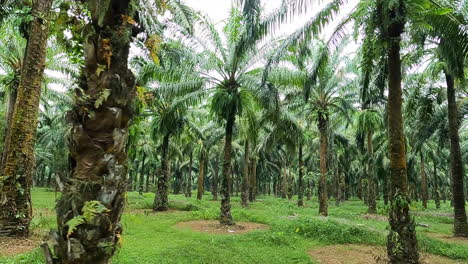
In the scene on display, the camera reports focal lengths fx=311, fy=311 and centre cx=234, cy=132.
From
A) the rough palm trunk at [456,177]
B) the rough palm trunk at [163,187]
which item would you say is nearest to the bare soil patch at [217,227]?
the rough palm trunk at [163,187]

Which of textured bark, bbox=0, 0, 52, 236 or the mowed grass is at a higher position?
textured bark, bbox=0, 0, 52, 236

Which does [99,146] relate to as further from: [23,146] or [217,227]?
[217,227]

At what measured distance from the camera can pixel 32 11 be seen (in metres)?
8.33

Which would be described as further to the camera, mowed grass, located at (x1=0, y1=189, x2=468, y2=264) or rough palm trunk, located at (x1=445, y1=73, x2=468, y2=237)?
rough palm trunk, located at (x1=445, y1=73, x2=468, y2=237)

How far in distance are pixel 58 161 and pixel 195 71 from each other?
10538 mm

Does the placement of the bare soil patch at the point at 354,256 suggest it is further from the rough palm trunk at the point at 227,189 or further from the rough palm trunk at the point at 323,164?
the rough palm trunk at the point at 323,164

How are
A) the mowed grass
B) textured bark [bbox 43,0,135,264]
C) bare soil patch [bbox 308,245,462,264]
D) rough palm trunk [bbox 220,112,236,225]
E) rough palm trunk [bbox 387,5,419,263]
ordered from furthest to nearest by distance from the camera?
1. rough palm trunk [bbox 220,112,236,225]
2. bare soil patch [bbox 308,245,462,264]
3. the mowed grass
4. rough palm trunk [bbox 387,5,419,263]
5. textured bark [bbox 43,0,135,264]

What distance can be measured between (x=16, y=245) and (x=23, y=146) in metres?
2.47

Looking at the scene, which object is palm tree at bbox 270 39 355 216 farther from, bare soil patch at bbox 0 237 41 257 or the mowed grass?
bare soil patch at bbox 0 237 41 257

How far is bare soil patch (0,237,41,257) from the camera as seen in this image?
6910 millimetres

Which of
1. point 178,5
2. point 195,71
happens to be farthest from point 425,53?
point 178,5

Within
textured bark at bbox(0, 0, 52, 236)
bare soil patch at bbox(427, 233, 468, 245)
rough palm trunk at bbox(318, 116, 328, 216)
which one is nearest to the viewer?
textured bark at bbox(0, 0, 52, 236)

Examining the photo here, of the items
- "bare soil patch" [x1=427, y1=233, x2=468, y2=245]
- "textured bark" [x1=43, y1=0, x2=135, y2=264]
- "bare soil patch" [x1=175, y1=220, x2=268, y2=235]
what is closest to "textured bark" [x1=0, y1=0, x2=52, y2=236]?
"bare soil patch" [x1=175, y1=220, x2=268, y2=235]

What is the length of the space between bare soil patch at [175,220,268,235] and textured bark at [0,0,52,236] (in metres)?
6.09
